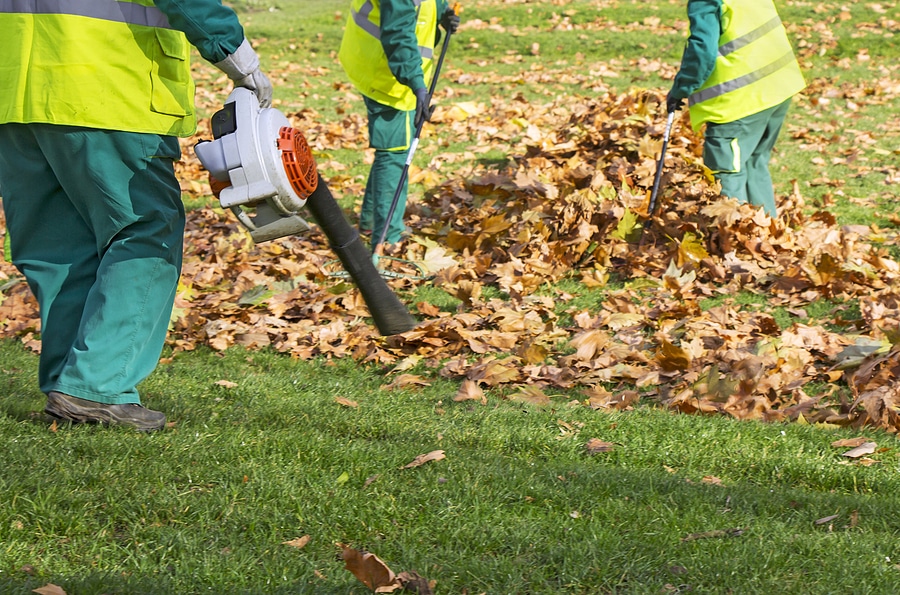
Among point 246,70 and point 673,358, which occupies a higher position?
point 246,70

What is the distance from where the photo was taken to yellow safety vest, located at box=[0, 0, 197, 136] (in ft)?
11.8


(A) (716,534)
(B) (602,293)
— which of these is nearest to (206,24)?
(A) (716,534)

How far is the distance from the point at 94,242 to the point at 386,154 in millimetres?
3598

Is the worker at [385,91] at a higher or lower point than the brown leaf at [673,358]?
higher

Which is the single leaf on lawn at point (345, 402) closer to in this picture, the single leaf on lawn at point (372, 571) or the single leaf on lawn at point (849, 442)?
the single leaf on lawn at point (372, 571)

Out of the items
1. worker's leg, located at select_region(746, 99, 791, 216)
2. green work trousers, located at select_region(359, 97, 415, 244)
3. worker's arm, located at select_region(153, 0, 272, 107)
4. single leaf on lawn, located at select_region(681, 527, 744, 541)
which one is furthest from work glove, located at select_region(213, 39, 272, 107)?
worker's leg, located at select_region(746, 99, 791, 216)

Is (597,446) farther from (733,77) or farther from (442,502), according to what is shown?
(733,77)

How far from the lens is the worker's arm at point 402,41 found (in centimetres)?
649

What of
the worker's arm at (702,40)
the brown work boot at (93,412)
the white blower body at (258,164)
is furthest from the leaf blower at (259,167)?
the worker's arm at (702,40)

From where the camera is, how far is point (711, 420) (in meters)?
4.39

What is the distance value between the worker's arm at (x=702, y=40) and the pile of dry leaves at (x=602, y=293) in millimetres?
955

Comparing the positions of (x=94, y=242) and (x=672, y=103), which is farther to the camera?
(x=672, y=103)

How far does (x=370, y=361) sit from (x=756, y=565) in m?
2.97

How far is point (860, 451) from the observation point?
3.97 metres
